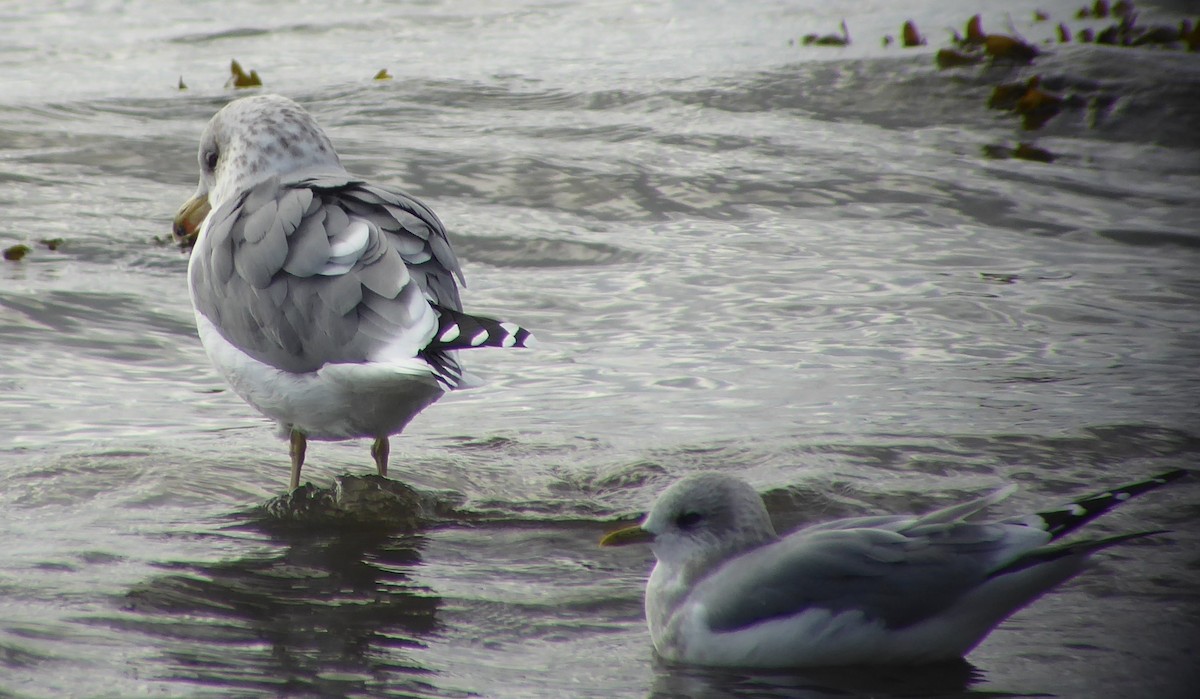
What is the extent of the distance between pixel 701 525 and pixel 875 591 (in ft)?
1.54

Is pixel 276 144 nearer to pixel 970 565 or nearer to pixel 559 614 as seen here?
pixel 559 614

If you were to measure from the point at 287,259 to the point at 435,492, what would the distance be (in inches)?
36.4

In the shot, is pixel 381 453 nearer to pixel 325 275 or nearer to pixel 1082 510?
pixel 325 275

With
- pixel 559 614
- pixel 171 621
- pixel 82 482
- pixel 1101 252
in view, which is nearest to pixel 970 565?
pixel 559 614

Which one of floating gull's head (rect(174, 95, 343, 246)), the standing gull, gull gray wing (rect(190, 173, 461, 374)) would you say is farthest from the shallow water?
floating gull's head (rect(174, 95, 343, 246))

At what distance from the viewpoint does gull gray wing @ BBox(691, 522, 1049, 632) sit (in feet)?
11.1

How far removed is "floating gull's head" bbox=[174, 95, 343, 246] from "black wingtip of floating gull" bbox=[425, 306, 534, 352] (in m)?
1.33

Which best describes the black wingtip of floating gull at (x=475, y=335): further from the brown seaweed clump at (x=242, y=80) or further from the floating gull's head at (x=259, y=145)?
the brown seaweed clump at (x=242, y=80)

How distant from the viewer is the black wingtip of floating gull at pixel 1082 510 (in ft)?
11.2

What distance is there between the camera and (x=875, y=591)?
3.40 m

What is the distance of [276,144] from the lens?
5.27 m

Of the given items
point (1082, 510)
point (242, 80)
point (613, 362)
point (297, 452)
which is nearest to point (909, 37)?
point (242, 80)

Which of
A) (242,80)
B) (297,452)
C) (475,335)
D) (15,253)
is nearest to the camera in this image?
(475,335)

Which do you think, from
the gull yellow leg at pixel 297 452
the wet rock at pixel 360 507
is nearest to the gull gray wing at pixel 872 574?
the wet rock at pixel 360 507
